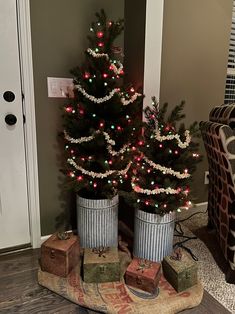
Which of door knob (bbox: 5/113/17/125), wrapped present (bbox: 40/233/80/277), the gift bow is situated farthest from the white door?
the gift bow

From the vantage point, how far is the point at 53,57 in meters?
1.83

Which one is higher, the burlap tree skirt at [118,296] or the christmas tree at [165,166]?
the christmas tree at [165,166]

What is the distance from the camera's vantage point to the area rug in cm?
157

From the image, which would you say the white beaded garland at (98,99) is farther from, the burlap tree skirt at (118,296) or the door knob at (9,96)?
the burlap tree skirt at (118,296)

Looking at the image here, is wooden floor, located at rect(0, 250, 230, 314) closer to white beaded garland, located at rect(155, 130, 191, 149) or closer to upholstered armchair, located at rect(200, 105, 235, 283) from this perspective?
upholstered armchair, located at rect(200, 105, 235, 283)

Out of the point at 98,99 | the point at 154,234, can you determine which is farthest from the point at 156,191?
the point at 98,99

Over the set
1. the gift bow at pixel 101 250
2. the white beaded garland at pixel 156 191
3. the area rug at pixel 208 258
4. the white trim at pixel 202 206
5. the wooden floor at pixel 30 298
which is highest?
the white beaded garland at pixel 156 191

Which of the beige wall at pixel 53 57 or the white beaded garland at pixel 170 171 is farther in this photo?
the beige wall at pixel 53 57

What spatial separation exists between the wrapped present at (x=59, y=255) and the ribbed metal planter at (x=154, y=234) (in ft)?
1.42

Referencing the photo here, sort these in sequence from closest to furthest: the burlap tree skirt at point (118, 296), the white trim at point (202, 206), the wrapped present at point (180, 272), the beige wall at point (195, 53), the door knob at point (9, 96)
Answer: the burlap tree skirt at point (118, 296) → the wrapped present at point (180, 272) → the door knob at point (9, 96) → the beige wall at point (195, 53) → the white trim at point (202, 206)

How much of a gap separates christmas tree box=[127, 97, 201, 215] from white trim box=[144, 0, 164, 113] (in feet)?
1.26

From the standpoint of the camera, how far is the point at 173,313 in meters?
1.41

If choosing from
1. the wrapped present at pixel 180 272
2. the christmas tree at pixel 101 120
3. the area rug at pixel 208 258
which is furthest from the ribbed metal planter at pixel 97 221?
the area rug at pixel 208 258

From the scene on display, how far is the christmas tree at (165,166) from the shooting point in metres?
1.63
